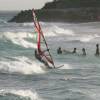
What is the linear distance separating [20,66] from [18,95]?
407 inches

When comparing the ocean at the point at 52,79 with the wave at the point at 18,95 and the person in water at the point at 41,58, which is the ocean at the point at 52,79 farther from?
the person in water at the point at 41,58

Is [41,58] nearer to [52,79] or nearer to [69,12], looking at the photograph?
[52,79]

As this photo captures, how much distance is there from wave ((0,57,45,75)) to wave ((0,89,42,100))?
740cm

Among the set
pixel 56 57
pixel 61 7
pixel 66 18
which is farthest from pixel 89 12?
pixel 56 57

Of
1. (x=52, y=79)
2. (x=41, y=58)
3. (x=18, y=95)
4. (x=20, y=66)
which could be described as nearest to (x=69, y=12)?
(x=20, y=66)

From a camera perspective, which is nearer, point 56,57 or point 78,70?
point 78,70

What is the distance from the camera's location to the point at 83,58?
35125mm

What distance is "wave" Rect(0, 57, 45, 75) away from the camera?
1131 inches

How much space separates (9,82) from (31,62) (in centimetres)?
762

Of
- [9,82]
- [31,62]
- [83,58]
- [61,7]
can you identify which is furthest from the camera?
[61,7]

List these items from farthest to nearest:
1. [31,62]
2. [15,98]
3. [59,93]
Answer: [31,62]
[59,93]
[15,98]

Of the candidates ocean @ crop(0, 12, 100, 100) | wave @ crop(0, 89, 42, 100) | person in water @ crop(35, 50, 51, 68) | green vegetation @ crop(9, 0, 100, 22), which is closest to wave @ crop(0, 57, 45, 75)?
ocean @ crop(0, 12, 100, 100)

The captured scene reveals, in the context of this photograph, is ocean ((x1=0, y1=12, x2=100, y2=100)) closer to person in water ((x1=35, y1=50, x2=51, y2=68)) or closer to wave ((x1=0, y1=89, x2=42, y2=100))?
wave ((x1=0, y1=89, x2=42, y2=100))

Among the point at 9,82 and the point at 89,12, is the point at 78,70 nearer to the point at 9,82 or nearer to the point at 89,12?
the point at 9,82
